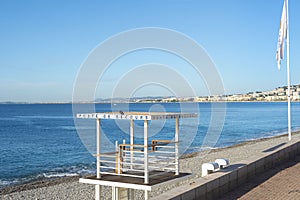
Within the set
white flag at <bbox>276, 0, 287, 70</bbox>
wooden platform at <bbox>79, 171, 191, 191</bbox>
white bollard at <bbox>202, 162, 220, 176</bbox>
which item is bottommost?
wooden platform at <bbox>79, 171, 191, 191</bbox>

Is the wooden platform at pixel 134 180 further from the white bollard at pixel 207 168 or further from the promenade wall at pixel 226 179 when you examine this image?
the promenade wall at pixel 226 179

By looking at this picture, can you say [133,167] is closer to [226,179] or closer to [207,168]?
[207,168]

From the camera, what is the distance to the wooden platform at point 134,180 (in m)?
8.77

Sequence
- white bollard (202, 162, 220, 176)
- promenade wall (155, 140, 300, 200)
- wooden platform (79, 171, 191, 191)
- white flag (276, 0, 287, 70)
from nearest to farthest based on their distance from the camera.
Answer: promenade wall (155, 140, 300, 200) < wooden platform (79, 171, 191, 191) < white bollard (202, 162, 220, 176) < white flag (276, 0, 287, 70)

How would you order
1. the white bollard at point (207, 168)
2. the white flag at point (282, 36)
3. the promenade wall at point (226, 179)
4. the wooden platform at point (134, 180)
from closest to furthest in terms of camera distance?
1. the promenade wall at point (226, 179)
2. the wooden platform at point (134, 180)
3. the white bollard at point (207, 168)
4. the white flag at point (282, 36)

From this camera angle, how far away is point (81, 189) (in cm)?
1939

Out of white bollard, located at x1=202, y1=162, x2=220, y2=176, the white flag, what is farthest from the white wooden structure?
the white flag

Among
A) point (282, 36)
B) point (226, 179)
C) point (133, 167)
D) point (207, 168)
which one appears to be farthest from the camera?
point (282, 36)

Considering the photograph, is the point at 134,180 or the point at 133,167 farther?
the point at 133,167

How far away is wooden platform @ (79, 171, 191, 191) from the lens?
28.8ft

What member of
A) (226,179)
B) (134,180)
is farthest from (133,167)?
(226,179)

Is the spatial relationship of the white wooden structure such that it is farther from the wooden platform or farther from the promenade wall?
the promenade wall

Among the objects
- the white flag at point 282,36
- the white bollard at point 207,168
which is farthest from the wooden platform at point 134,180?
the white flag at point 282,36

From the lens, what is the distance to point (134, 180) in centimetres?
917
